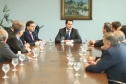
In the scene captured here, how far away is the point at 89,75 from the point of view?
9.55 ft

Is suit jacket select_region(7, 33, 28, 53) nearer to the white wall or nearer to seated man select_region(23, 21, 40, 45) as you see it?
seated man select_region(23, 21, 40, 45)

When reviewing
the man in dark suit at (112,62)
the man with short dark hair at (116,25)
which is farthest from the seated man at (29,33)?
the man in dark suit at (112,62)

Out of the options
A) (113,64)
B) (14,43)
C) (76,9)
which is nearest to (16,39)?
(14,43)

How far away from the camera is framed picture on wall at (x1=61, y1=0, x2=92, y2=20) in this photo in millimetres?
9750

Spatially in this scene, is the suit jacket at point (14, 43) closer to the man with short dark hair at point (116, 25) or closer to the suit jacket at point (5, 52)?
the suit jacket at point (5, 52)

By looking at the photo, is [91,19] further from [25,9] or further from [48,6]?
[25,9]

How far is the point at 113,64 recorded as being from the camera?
3.11 meters

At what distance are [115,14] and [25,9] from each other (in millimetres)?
3753

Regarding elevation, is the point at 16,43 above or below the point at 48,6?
below

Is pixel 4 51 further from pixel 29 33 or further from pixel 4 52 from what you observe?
pixel 29 33

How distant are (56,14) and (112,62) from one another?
702cm

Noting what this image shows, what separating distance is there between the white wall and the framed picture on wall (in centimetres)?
18

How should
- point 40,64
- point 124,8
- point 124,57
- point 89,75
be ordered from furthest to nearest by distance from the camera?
1. point 124,8
2. point 40,64
3. point 124,57
4. point 89,75

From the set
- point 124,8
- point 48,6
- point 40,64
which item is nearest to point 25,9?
point 48,6
